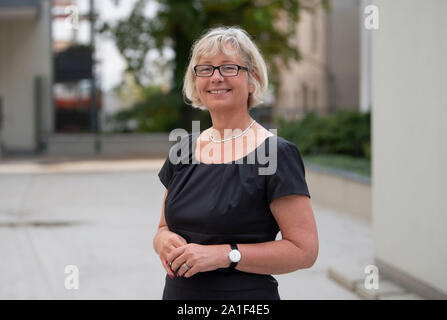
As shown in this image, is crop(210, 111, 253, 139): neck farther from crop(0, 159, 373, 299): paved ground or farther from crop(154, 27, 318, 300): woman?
crop(0, 159, 373, 299): paved ground

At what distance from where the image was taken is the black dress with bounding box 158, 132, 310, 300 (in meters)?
1.96

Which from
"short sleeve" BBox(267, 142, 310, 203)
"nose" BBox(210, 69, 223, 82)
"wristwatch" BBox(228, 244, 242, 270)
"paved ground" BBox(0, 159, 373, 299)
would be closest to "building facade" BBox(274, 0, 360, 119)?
"paved ground" BBox(0, 159, 373, 299)

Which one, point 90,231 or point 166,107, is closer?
point 90,231

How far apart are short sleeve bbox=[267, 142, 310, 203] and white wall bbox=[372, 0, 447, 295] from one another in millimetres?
2637

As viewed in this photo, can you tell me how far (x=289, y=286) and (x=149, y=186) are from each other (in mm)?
7252

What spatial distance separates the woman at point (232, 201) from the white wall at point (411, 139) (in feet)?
8.61

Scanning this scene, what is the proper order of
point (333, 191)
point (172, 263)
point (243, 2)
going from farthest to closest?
point (243, 2), point (333, 191), point (172, 263)

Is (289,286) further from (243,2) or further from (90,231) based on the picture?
(243,2)

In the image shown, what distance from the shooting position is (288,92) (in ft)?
104

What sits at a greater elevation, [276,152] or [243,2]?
[243,2]

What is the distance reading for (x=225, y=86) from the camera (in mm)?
2072

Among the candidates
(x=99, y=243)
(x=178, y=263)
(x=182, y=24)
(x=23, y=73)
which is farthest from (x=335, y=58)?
(x=178, y=263)

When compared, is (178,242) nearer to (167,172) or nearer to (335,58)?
(167,172)

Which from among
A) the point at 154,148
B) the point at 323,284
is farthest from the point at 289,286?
the point at 154,148
